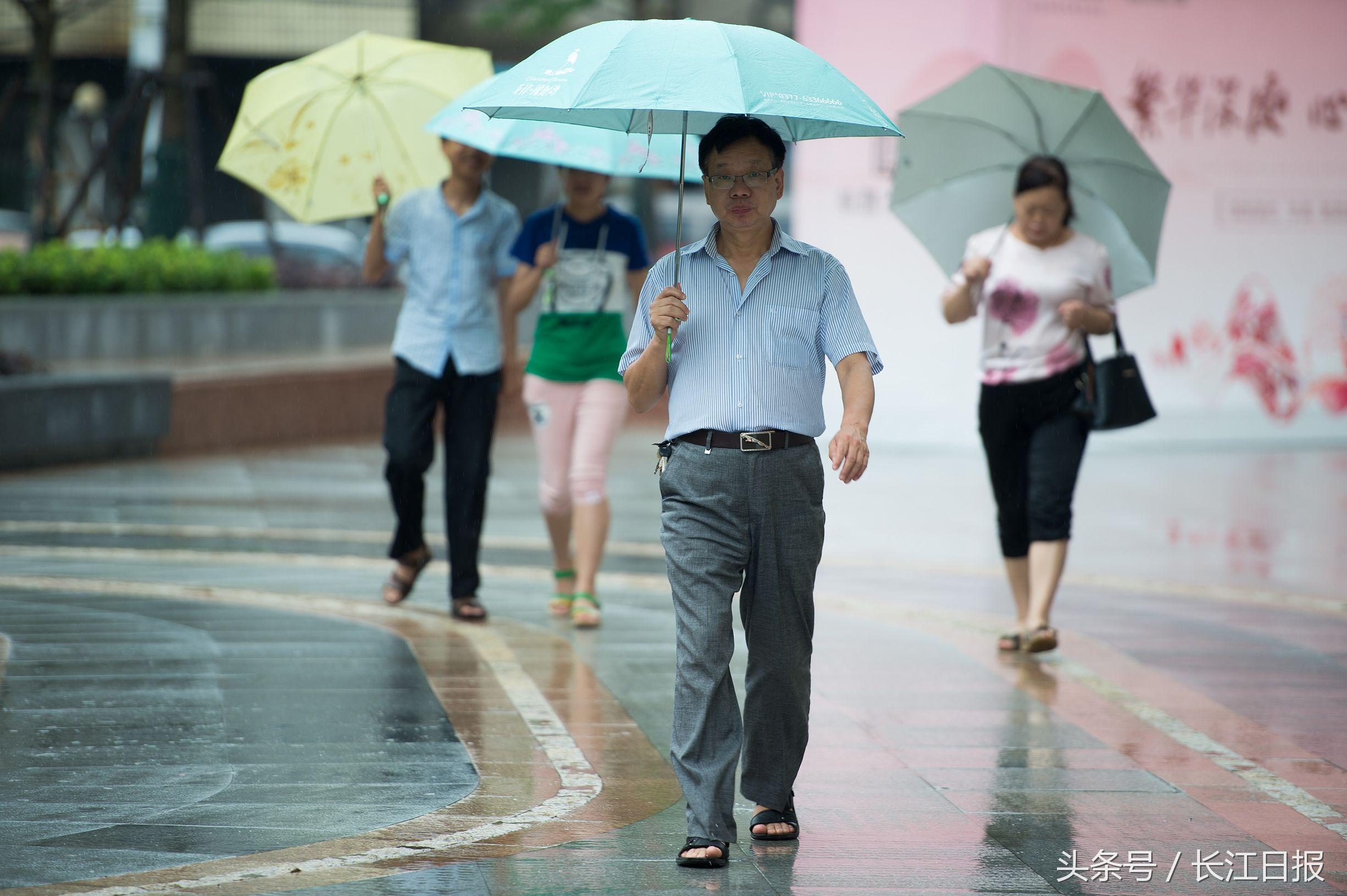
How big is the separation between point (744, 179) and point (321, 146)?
344 cm

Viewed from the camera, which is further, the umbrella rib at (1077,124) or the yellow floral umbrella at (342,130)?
the yellow floral umbrella at (342,130)

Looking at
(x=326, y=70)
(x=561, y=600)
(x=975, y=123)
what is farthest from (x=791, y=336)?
(x=326, y=70)

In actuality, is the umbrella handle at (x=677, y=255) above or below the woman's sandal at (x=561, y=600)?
above

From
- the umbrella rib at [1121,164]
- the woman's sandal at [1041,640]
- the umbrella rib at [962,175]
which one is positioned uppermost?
the umbrella rib at [1121,164]

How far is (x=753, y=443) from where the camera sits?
13.6ft

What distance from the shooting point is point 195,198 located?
2025 cm

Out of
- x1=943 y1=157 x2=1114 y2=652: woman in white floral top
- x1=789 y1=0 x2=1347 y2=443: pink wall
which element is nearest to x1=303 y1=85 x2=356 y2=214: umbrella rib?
x1=943 y1=157 x2=1114 y2=652: woman in white floral top

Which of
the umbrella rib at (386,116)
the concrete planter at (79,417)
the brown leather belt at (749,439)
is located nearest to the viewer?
the brown leather belt at (749,439)

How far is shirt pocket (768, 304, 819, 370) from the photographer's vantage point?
13.8 ft

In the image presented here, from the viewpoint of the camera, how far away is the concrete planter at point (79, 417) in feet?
38.5

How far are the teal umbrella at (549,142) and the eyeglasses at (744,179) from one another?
2329 mm

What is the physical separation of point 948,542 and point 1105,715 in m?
4.29

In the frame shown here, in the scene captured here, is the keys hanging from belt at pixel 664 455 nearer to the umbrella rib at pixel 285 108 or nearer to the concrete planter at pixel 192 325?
the umbrella rib at pixel 285 108

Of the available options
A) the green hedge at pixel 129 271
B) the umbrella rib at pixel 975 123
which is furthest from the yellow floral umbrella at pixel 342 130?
the green hedge at pixel 129 271
